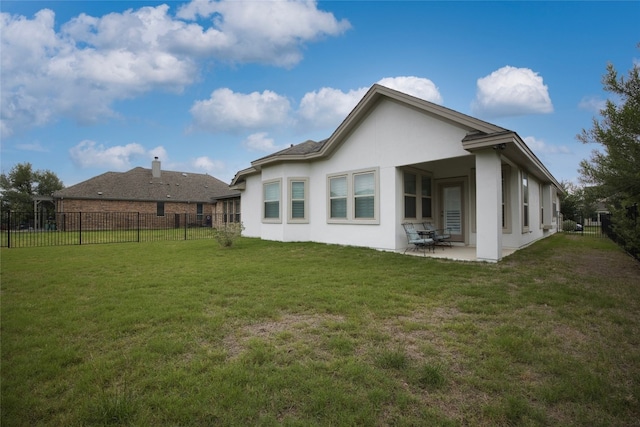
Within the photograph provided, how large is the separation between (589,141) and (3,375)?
30.4ft

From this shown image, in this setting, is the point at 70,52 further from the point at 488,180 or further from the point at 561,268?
the point at 561,268

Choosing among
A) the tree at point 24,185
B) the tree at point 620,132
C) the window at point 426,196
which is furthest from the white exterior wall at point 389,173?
the tree at point 24,185

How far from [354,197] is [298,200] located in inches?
104

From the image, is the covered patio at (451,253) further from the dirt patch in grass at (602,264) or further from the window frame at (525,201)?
the window frame at (525,201)

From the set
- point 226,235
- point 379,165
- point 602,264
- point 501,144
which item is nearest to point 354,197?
point 379,165

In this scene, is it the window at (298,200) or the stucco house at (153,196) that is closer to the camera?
the window at (298,200)

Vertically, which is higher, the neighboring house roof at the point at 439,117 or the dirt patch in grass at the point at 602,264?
the neighboring house roof at the point at 439,117

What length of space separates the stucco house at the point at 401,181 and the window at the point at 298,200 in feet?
0.13

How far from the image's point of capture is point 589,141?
20.2 ft

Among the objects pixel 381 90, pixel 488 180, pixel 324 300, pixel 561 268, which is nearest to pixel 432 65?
pixel 381 90

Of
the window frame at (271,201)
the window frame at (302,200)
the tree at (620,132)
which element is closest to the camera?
the tree at (620,132)

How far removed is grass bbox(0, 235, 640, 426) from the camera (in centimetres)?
225

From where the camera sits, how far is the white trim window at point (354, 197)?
34.2 ft

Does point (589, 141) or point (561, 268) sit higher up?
point (589, 141)
